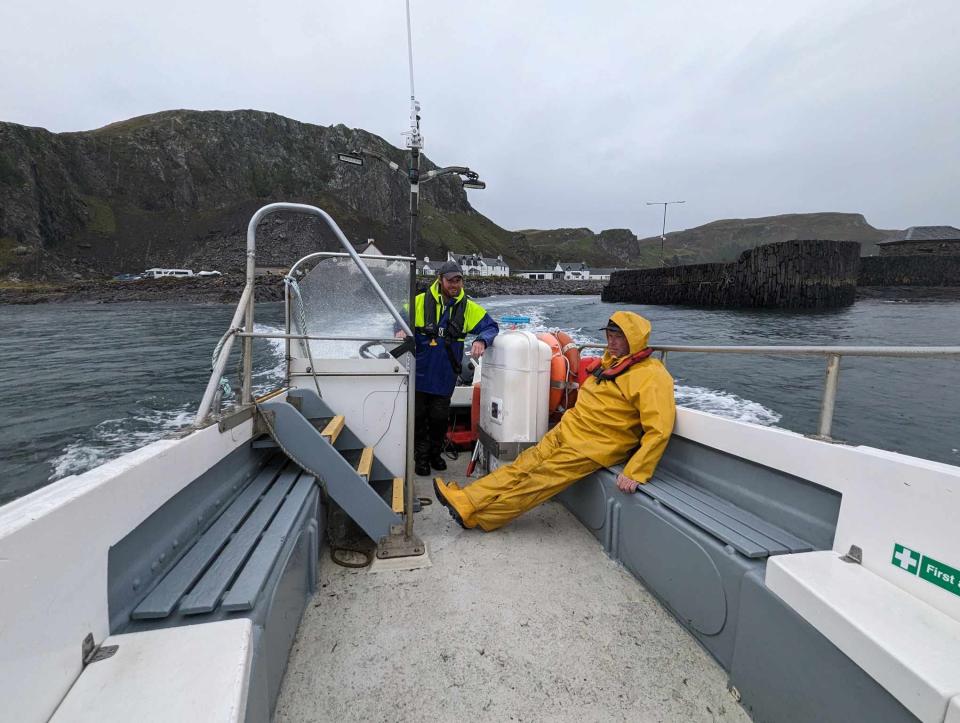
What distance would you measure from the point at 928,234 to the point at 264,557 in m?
74.9

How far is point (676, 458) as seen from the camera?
2.63 meters

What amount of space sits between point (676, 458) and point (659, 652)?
102 cm

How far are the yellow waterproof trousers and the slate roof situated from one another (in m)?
70.0

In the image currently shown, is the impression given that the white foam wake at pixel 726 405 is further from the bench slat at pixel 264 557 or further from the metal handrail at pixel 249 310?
the bench slat at pixel 264 557

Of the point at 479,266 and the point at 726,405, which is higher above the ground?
the point at 479,266

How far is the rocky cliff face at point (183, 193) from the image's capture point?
233 feet

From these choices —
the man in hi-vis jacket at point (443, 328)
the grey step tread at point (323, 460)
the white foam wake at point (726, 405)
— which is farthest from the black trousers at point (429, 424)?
the white foam wake at point (726, 405)

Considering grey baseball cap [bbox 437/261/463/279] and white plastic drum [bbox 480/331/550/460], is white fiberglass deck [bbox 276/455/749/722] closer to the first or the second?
white plastic drum [bbox 480/331/550/460]

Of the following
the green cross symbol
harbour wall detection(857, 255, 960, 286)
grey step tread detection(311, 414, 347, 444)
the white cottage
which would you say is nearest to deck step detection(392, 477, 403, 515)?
grey step tread detection(311, 414, 347, 444)

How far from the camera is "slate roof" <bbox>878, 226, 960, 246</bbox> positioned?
51.5 meters

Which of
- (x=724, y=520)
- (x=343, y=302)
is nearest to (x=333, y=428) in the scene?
(x=343, y=302)

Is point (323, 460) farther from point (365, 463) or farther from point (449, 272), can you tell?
point (449, 272)

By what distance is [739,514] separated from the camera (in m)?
2.06

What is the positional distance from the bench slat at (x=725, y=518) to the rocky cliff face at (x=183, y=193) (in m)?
51.1
